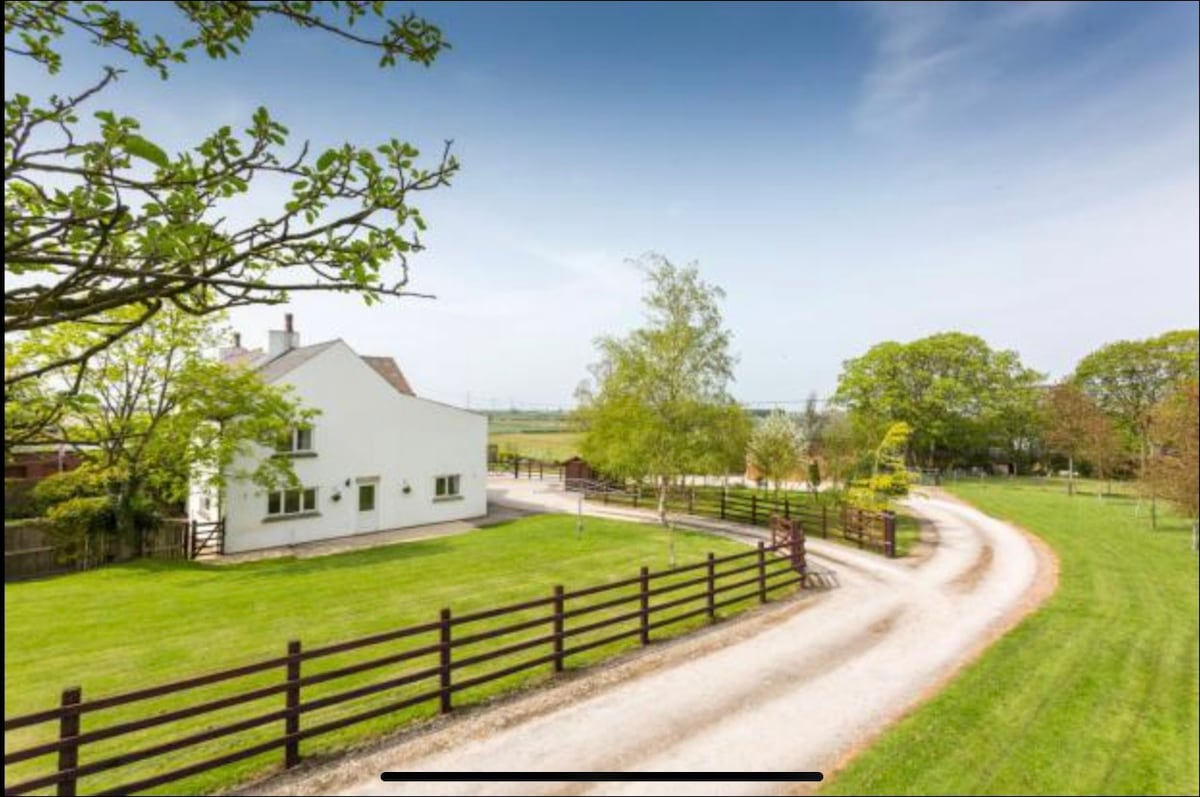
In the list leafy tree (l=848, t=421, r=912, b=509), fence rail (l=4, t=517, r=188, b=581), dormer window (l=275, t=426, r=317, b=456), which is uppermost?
dormer window (l=275, t=426, r=317, b=456)

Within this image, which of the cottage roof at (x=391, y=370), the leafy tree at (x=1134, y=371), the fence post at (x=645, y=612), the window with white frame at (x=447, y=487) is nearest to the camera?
the fence post at (x=645, y=612)

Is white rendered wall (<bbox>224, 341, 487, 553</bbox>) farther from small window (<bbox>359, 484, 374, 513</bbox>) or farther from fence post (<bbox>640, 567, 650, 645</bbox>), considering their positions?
fence post (<bbox>640, 567, 650, 645</bbox>)

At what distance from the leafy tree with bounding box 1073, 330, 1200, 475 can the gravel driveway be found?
93.0 feet

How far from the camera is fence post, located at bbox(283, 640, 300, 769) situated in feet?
28.0

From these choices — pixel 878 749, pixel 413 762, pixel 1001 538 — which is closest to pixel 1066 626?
pixel 878 749

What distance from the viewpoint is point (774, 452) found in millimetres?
37750

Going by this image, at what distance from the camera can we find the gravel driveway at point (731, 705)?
28.2 feet

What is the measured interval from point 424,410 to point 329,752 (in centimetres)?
2099

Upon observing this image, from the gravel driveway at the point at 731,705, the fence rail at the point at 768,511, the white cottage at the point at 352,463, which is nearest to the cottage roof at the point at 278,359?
the white cottage at the point at 352,463

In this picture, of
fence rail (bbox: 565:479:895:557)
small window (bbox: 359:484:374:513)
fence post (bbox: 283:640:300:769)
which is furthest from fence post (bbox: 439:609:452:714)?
small window (bbox: 359:484:374:513)

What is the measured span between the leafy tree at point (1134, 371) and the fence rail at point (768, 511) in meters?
20.4

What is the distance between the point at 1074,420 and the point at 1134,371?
9188 millimetres

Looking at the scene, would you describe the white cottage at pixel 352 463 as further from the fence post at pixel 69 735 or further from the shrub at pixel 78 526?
the fence post at pixel 69 735

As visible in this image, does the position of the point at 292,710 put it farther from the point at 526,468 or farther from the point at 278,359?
the point at 526,468
